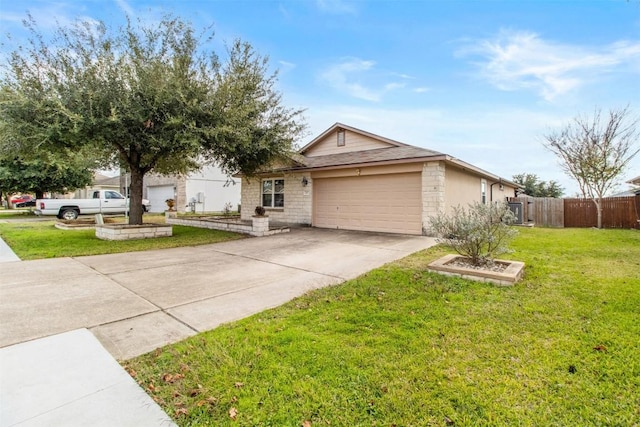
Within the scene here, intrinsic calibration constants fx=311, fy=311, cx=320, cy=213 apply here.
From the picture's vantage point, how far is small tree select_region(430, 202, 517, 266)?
512cm

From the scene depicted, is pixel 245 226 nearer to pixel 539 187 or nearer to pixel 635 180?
pixel 635 180

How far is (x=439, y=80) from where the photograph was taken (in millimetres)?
12055

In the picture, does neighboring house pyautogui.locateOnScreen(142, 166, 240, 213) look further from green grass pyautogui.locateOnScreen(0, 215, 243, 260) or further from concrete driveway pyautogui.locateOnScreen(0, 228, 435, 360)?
concrete driveway pyautogui.locateOnScreen(0, 228, 435, 360)

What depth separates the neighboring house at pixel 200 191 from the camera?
22703 mm

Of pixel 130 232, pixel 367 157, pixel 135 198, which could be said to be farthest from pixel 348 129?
pixel 130 232

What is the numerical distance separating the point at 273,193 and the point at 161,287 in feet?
34.0

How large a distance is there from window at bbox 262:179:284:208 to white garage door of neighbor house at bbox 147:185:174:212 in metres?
13.7

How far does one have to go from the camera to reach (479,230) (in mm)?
5086

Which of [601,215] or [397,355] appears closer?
[397,355]

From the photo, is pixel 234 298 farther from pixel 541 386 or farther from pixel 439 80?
pixel 439 80

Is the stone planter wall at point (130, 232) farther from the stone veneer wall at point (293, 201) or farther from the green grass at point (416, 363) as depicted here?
the green grass at point (416, 363)

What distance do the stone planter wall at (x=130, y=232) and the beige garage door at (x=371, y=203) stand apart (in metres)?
5.86

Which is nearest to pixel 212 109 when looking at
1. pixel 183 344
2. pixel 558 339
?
pixel 183 344

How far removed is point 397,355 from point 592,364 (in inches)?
60.7
